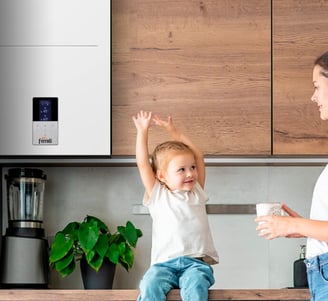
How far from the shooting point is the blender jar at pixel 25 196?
397cm

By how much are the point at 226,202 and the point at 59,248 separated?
691 mm

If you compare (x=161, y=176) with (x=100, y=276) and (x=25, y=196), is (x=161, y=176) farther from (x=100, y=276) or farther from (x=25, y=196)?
(x=25, y=196)

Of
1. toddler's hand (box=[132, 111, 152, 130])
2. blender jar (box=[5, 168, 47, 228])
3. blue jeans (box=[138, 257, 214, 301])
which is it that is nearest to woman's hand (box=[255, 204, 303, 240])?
blue jeans (box=[138, 257, 214, 301])

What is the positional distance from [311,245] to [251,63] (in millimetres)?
1053

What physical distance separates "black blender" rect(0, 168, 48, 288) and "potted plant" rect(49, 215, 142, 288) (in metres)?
0.06

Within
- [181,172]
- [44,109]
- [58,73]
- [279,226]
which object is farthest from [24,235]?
[279,226]

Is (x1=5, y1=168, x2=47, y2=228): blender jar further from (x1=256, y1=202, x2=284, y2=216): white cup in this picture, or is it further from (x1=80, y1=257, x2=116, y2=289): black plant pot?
(x1=256, y1=202, x2=284, y2=216): white cup

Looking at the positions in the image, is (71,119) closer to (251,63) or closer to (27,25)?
(27,25)

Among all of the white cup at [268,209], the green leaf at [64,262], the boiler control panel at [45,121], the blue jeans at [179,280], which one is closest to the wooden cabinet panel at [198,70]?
the boiler control panel at [45,121]

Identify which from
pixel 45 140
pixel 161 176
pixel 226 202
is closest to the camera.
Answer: pixel 161 176

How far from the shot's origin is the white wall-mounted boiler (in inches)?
152

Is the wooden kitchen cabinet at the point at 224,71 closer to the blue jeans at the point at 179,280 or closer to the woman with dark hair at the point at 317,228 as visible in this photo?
the blue jeans at the point at 179,280

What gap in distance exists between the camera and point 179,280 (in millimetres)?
3459

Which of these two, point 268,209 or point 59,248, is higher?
point 268,209
